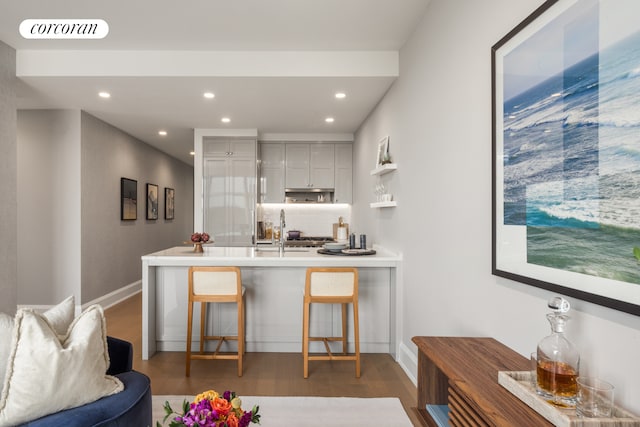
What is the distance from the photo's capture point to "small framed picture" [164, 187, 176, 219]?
7.63m

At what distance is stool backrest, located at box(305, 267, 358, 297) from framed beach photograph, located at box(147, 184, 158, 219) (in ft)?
16.1

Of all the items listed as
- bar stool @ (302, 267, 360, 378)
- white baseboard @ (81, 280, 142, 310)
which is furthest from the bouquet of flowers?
white baseboard @ (81, 280, 142, 310)

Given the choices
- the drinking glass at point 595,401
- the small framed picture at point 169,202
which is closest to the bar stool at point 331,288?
the drinking glass at point 595,401

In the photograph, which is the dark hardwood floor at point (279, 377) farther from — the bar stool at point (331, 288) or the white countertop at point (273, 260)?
the white countertop at point (273, 260)

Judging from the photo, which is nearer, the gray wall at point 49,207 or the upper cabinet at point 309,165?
the gray wall at point 49,207

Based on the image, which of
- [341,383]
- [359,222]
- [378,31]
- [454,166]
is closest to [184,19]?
[378,31]

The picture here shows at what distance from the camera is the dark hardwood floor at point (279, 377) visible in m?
2.67

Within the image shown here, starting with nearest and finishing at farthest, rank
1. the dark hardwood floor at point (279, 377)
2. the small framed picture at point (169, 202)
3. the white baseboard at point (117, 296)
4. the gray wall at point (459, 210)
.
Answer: the gray wall at point (459, 210) < the dark hardwood floor at point (279, 377) < the white baseboard at point (117, 296) < the small framed picture at point (169, 202)

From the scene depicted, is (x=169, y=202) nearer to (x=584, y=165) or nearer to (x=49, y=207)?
(x=49, y=207)

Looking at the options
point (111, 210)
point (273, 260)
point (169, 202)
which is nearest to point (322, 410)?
point (273, 260)

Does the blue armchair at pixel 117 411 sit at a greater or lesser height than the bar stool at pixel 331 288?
lesser

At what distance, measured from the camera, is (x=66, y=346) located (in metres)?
1.41

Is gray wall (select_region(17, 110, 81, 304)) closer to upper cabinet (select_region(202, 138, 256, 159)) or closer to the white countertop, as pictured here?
upper cabinet (select_region(202, 138, 256, 159))

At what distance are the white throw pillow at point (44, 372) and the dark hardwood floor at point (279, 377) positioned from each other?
1.43 meters
